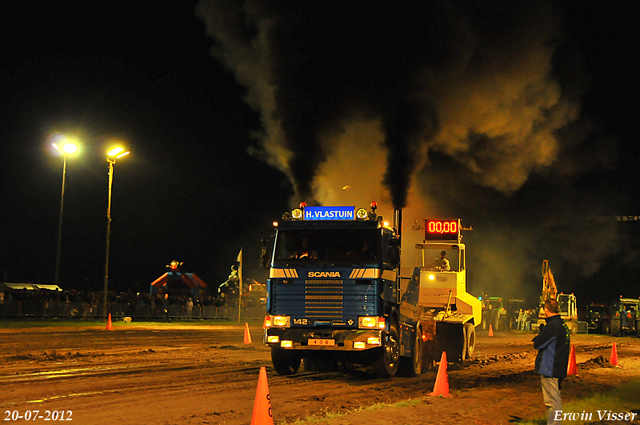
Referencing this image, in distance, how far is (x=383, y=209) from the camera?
24266 mm

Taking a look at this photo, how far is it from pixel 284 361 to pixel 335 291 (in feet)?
7.18

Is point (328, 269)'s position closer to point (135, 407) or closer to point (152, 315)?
point (135, 407)

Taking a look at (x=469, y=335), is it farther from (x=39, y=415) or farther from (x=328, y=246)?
(x=39, y=415)

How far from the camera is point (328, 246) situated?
1380 centimetres

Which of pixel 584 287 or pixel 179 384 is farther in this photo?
pixel 584 287

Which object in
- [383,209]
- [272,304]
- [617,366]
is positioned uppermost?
[383,209]

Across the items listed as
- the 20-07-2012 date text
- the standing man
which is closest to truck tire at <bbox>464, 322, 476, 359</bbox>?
the standing man

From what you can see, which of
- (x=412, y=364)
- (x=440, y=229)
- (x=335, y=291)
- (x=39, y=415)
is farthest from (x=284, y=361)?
(x=440, y=229)

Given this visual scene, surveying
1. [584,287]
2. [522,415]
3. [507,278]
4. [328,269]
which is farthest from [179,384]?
[584,287]

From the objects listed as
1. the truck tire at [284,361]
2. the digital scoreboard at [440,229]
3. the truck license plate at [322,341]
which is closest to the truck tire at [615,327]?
the digital scoreboard at [440,229]

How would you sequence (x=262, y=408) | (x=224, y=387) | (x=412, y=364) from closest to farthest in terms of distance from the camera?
1. (x=262, y=408)
2. (x=224, y=387)
3. (x=412, y=364)

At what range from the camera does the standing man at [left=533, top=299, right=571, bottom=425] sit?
8.04 m

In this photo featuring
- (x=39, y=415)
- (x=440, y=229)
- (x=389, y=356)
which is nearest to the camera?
(x=39, y=415)

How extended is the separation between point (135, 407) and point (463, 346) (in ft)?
35.5
